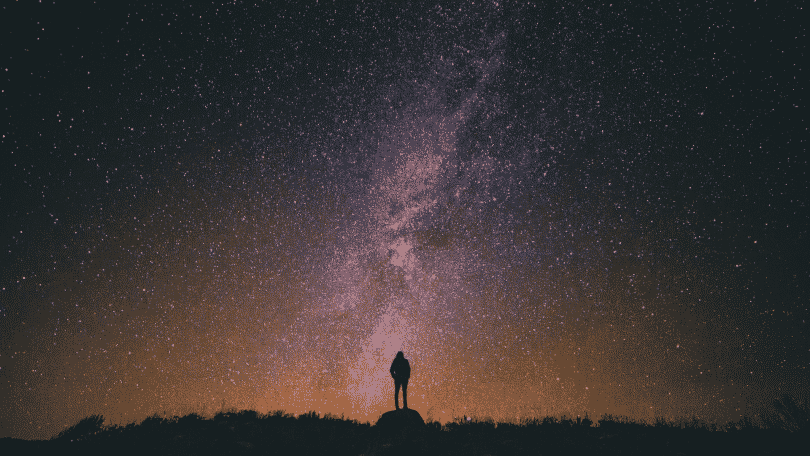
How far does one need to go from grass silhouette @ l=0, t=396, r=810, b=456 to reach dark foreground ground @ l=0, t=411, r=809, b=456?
0.02 m

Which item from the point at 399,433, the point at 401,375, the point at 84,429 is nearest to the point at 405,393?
the point at 401,375

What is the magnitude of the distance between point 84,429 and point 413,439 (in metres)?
7.33

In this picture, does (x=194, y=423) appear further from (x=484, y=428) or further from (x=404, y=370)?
(x=484, y=428)

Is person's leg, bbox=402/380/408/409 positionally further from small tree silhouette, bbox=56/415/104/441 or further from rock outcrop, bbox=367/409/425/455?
small tree silhouette, bbox=56/415/104/441

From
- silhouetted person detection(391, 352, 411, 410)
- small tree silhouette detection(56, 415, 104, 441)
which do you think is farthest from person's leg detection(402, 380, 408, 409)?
small tree silhouette detection(56, 415, 104, 441)

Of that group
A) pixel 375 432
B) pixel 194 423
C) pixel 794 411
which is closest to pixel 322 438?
pixel 375 432

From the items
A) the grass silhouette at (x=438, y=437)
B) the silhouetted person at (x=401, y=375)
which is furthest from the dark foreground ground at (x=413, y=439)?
the silhouetted person at (x=401, y=375)

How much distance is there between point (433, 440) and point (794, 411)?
8.14 meters

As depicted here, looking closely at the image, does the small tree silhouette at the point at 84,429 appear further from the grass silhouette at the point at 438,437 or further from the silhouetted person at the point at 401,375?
the silhouetted person at the point at 401,375

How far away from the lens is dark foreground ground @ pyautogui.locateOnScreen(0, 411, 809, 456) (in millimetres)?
6371

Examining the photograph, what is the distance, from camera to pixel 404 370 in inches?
346

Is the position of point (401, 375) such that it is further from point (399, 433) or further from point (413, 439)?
point (413, 439)

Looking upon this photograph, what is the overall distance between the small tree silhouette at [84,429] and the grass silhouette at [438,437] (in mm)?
18

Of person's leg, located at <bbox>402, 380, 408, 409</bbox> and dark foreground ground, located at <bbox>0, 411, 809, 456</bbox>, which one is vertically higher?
person's leg, located at <bbox>402, 380, 408, 409</bbox>
